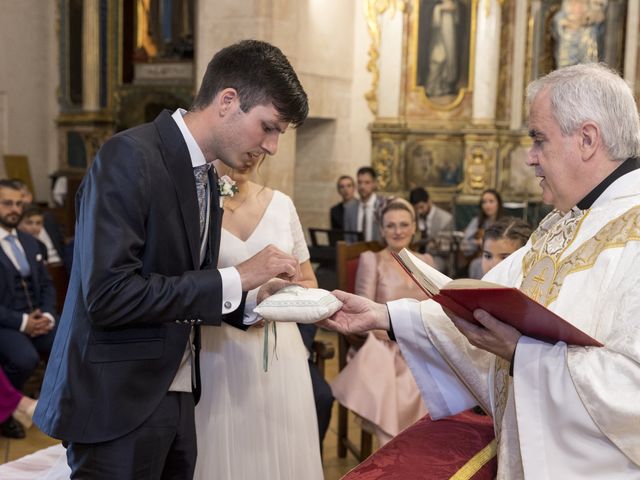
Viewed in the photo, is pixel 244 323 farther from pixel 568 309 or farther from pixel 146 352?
pixel 568 309

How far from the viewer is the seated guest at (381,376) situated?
174 inches

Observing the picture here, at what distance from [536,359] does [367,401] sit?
2461 millimetres

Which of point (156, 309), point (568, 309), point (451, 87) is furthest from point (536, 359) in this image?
point (451, 87)

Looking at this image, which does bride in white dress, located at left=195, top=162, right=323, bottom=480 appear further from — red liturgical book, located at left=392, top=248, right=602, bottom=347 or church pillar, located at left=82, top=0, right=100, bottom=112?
church pillar, located at left=82, top=0, right=100, bottom=112

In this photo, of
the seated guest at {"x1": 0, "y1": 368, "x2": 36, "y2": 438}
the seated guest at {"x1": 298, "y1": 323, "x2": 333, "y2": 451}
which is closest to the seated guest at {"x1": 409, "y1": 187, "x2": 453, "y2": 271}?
the seated guest at {"x1": 298, "y1": 323, "x2": 333, "y2": 451}

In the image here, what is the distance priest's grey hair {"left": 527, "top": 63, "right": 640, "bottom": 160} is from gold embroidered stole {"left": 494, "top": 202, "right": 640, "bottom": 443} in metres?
0.18

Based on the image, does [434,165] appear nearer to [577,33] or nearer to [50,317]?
[577,33]

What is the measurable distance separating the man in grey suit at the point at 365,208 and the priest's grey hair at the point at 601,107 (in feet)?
24.6

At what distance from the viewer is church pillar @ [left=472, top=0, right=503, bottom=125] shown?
471 inches

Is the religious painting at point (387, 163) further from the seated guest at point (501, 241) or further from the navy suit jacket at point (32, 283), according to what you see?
the seated guest at point (501, 241)

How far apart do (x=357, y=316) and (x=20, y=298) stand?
11.9ft

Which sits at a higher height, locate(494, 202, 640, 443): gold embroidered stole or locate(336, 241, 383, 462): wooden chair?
locate(494, 202, 640, 443): gold embroidered stole

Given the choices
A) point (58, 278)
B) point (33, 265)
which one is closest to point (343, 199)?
→ point (58, 278)

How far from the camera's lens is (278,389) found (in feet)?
11.1
